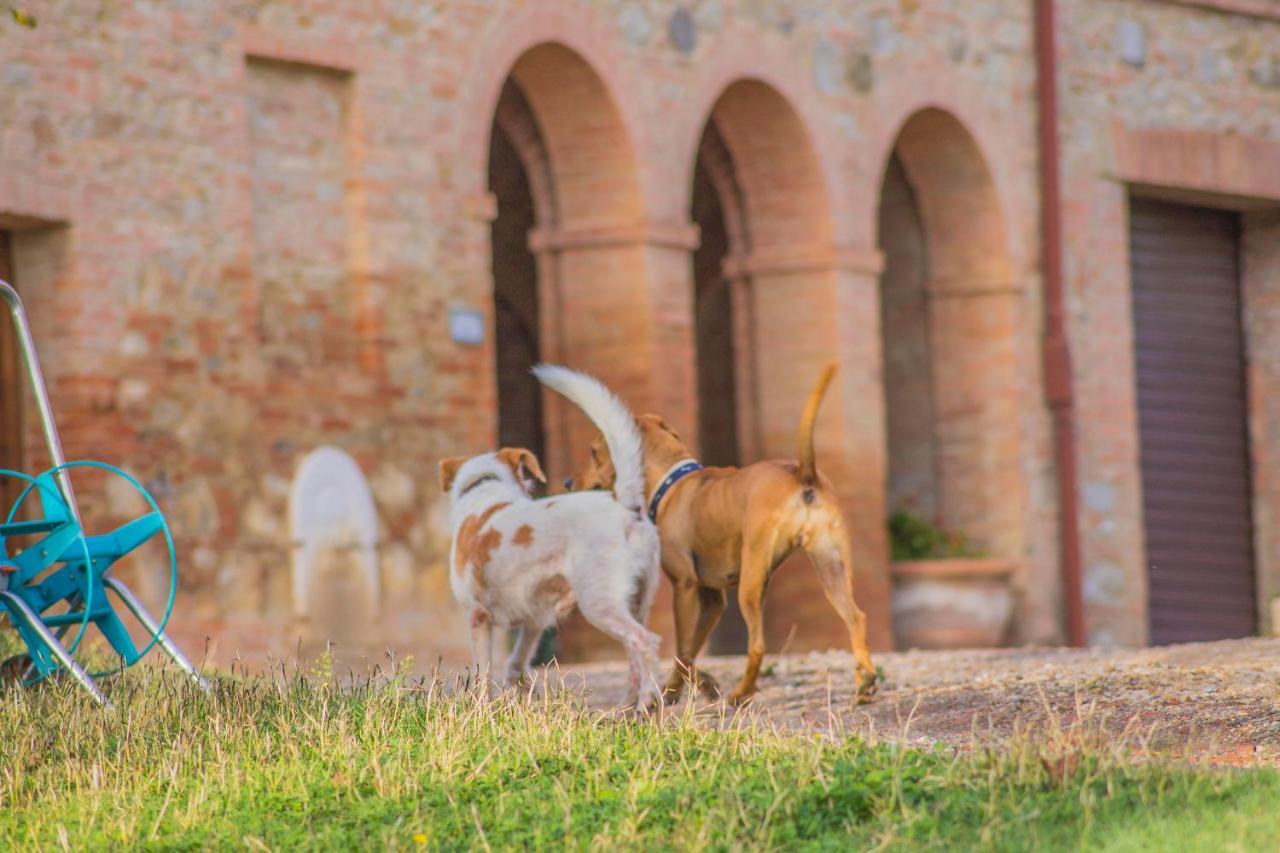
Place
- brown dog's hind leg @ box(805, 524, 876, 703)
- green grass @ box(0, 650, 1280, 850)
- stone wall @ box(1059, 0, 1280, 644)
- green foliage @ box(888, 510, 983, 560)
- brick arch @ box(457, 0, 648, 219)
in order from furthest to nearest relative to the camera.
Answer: stone wall @ box(1059, 0, 1280, 644) → green foliage @ box(888, 510, 983, 560) → brick arch @ box(457, 0, 648, 219) → brown dog's hind leg @ box(805, 524, 876, 703) → green grass @ box(0, 650, 1280, 850)

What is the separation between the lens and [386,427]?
1314cm

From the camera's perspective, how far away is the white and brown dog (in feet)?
27.3

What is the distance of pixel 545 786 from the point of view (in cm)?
633

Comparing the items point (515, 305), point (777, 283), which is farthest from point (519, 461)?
point (515, 305)

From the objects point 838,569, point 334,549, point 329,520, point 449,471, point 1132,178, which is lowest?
point 838,569

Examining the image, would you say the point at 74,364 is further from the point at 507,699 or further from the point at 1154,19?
Answer: the point at 1154,19

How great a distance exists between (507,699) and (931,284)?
33.0ft

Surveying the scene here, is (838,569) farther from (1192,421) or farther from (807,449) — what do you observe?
(1192,421)

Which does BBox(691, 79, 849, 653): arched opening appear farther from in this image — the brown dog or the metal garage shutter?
the brown dog

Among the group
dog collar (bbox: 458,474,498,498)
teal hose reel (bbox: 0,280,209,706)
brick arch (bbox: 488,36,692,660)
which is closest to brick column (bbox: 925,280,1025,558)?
brick arch (bbox: 488,36,692,660)

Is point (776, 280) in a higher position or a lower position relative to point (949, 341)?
higher

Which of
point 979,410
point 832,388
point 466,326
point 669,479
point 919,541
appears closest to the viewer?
point 669,479

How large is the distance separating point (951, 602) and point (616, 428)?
26.6ft

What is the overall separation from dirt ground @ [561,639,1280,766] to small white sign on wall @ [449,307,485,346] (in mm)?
3005
